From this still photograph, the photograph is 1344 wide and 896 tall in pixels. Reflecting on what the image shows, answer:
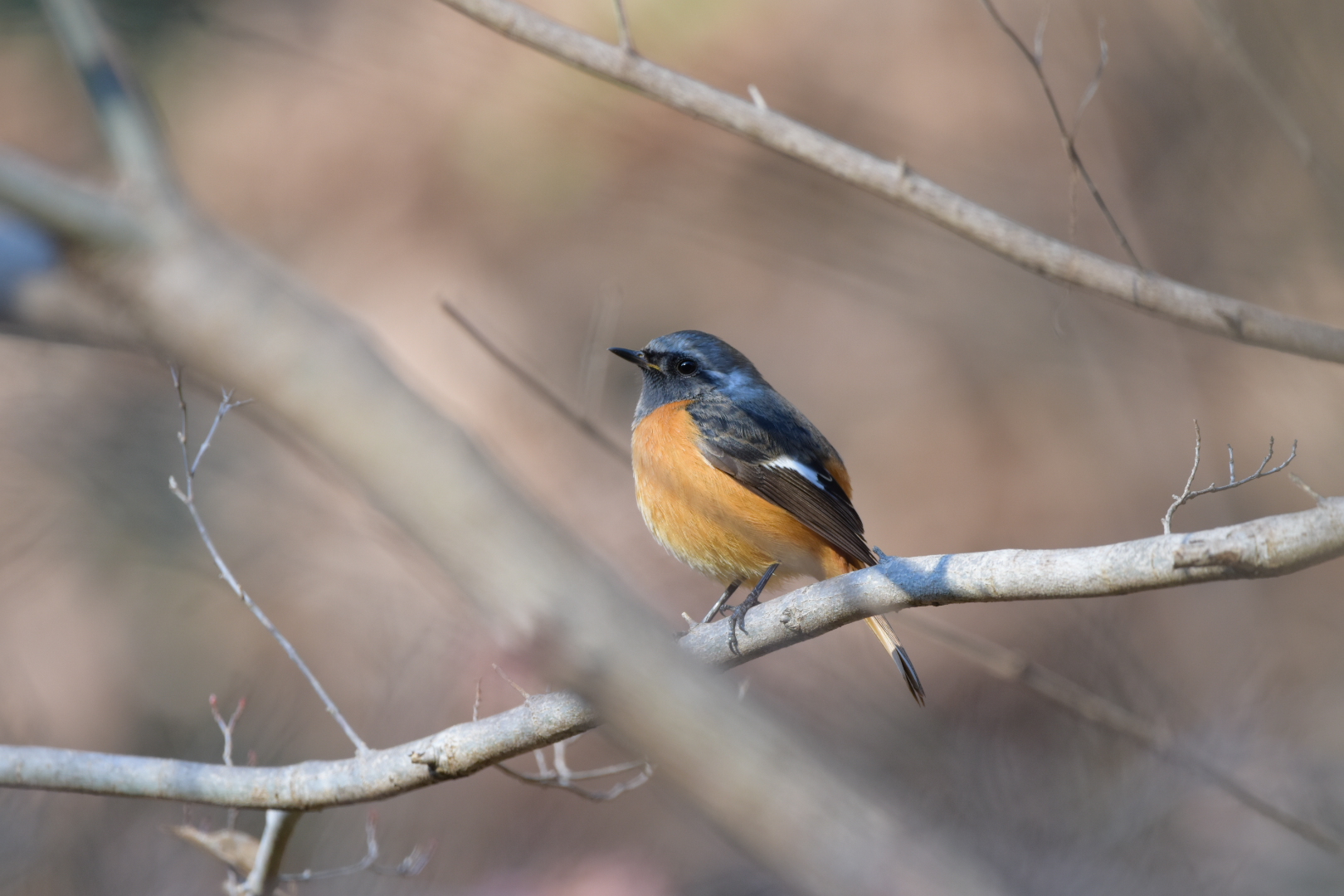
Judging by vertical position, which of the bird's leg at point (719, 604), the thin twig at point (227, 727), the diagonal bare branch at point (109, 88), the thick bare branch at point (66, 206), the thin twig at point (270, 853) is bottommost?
the thin twig at point (270, 853)

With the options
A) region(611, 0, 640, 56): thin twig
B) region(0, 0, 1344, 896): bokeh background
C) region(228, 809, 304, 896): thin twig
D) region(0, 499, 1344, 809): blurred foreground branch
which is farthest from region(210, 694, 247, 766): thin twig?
region(611, 0, 640, 56): thin twig

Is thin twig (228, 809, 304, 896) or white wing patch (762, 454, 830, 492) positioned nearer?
thin twig (228, 809, 304, 896)

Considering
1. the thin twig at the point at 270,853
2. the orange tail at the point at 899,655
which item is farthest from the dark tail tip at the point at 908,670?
the thin twig at the point at 270,853

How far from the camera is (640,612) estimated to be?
2.68ft

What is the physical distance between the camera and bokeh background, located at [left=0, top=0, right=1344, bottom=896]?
5.14 metres

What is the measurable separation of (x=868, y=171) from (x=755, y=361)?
17.8 feet

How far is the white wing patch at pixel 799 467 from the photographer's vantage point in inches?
171

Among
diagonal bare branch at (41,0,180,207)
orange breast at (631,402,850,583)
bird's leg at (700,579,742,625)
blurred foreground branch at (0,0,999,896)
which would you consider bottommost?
bird's leg at (700,579,742,625)

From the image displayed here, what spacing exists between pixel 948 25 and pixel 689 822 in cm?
695

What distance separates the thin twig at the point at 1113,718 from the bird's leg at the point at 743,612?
548 millimetres

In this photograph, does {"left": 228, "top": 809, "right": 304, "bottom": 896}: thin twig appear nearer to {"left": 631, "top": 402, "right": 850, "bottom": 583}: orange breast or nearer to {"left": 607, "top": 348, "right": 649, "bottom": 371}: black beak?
{"left": 631, "top": 402, "right": 850, "bottom": 583}: orange breast

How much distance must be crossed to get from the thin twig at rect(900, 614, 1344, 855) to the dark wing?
0.44 m

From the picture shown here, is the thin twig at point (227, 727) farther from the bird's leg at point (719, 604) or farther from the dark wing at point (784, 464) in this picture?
→ the dark wing at point (784, 464)

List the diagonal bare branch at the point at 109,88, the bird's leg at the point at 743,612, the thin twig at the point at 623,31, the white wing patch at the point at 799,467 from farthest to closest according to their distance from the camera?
the white wing patch at the point at 799,467, the thin twig at the point at 623,31, the bird's leg at the point at 743,612, the diagonal bare branch at the point at 109,88
